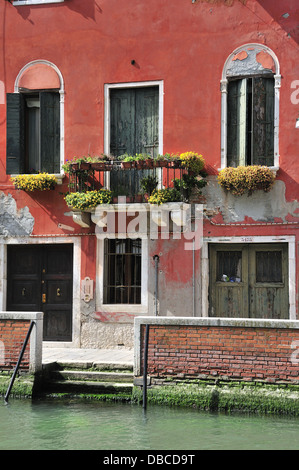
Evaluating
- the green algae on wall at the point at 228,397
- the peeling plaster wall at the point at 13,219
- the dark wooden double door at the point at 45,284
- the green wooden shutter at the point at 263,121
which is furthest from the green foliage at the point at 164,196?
the green algae on wall at the point at 228,397

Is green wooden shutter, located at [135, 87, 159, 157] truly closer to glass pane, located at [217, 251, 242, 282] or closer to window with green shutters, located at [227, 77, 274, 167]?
window with green shutters, located at [227, 77, 274, 167]

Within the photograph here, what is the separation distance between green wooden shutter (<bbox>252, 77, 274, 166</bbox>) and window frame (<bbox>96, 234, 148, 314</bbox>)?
2.55 m

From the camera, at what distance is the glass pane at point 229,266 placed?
40.1 feet

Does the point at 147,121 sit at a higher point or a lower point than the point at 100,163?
higher

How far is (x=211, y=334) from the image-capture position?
937 cm

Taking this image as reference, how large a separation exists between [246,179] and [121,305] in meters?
3.18

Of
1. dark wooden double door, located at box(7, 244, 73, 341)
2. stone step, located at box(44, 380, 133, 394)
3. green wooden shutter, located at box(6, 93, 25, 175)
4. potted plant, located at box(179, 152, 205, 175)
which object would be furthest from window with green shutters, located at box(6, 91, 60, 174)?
stone step, located at box(44, 380, 133, 394)

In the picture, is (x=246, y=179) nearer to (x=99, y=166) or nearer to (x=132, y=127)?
(x=132, y=127)

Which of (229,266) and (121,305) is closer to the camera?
(229,266)

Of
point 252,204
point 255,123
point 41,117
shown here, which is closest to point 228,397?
point 252,204

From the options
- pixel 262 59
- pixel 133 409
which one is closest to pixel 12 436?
pixel 133 409

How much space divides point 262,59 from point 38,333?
607 centimetres

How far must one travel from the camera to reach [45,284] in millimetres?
13070

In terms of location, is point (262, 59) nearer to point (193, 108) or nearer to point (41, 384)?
point (193, 108)
